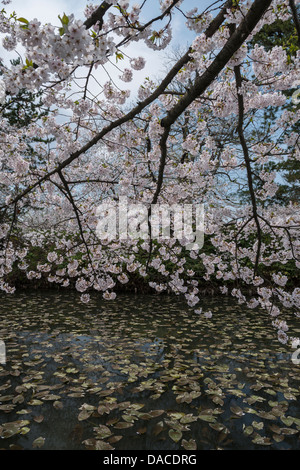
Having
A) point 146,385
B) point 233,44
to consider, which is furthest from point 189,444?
point 233,44

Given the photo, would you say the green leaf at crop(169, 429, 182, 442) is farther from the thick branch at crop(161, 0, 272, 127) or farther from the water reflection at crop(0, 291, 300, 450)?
the thick branch at crop(161, 0, 272, 127)

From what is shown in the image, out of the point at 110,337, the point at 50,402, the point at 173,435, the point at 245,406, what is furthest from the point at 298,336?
the point at 50,402

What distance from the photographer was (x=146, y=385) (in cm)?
337

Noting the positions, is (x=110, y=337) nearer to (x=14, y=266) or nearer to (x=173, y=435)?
(x=173, y=435)

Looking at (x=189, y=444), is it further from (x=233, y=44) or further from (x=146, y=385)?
(x=233, y=44)

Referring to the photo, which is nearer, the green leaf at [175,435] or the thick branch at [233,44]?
the thick branch at [233,44]

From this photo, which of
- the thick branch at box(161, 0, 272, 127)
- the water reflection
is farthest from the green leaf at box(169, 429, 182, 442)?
the thick branch at box(161, 0, 272, 127)

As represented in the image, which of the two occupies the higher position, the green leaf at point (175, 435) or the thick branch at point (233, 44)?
the thick branch at point (233, 44)

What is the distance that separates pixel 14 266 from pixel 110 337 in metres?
6.32

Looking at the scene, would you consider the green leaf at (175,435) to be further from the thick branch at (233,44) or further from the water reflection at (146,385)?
the thick branch at (233,44)

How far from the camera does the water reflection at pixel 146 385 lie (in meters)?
2.52

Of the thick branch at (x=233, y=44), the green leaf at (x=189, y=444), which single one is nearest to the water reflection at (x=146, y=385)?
the green leaf at (x=189, y=444)
